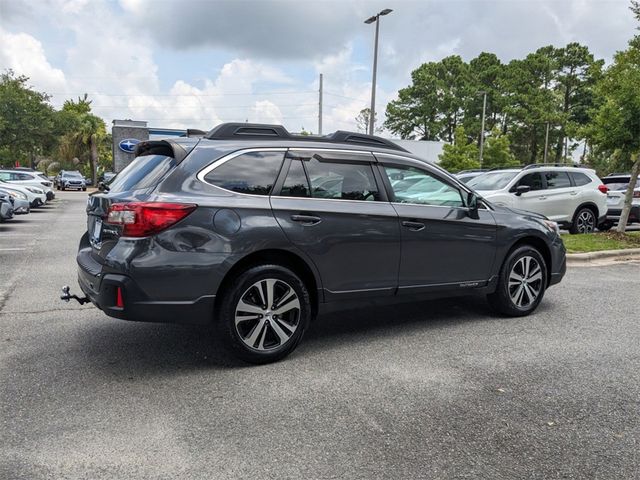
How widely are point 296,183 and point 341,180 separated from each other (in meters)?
0.43

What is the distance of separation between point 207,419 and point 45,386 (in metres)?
1.27

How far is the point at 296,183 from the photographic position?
4195mm

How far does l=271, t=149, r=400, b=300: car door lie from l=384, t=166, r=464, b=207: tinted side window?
0.65 ft

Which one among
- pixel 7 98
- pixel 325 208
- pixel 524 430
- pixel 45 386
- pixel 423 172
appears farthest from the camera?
pixel 7 98

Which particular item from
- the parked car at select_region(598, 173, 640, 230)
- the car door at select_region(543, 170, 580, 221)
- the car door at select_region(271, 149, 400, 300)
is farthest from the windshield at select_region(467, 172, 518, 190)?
the car door at select_region(271, 149, 400, 300)

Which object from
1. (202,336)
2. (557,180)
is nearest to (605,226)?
(557,180)

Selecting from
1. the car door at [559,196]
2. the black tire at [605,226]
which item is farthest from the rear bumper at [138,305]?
the black tire at [605,226]

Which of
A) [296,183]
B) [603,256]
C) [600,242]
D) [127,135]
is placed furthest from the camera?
[127,135]

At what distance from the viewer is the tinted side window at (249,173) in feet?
12.8

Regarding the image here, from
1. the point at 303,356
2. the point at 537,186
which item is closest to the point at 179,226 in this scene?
the point at 303,356

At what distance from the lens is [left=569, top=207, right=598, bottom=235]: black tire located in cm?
1198

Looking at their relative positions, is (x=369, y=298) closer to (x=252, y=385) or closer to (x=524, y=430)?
(x=252, y=385)

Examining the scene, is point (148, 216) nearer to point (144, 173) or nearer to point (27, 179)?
point (144, 173)

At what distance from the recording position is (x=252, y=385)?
12.0ft
